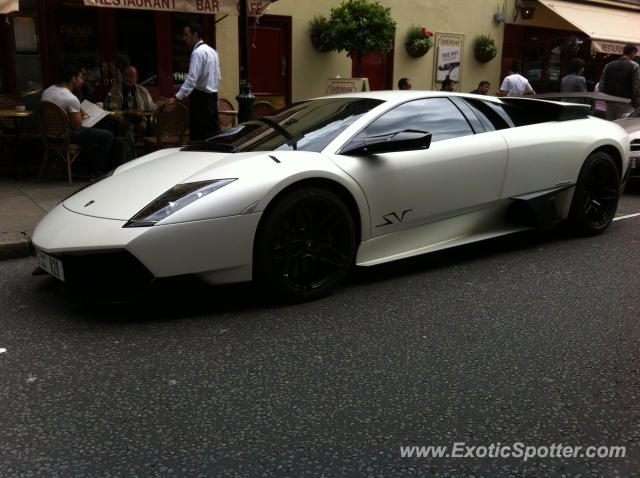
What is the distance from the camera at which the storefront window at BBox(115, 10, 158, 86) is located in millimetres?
9750

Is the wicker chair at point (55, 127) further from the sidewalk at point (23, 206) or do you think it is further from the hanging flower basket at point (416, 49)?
the hanging flower basket at point (416, 49)

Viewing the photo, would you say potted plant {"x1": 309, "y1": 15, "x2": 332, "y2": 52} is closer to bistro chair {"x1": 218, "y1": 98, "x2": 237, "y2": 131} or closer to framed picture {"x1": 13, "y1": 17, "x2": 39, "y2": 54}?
bistro chair {"x1": 218, "y1": 98, "x2": 237, "y2": 131}

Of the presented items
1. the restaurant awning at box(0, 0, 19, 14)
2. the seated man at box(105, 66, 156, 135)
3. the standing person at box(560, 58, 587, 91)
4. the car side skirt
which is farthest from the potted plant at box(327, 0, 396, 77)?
the car side skirt

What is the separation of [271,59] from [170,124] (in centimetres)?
408

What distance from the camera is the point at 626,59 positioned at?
419 inches

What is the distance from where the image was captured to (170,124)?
781cm

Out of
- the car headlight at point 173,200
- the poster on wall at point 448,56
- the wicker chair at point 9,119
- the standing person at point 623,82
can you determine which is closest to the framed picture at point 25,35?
the wicker chair at point 9,119

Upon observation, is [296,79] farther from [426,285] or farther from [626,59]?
[426,285]

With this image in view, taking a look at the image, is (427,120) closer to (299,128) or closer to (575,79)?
(299,128)

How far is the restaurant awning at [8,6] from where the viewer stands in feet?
22.4

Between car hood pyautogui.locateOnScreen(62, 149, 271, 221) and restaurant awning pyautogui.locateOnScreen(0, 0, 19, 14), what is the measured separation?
3.89 m

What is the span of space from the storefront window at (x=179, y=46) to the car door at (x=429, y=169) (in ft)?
22.1

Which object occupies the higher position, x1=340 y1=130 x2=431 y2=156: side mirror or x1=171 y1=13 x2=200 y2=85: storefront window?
x1=171 y1=13 x2=200 y2=85: storefront window

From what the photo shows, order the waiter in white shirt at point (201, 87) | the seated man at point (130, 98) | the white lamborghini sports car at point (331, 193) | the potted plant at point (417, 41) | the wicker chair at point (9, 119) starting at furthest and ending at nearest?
the potted plant at point (417, 41)
the seated man at point (130, 98)
the wicker chair at point (9, 119)
the waiter in white shirt at point (201, 87)
the white lamborghini sports car at point (331, 193)
